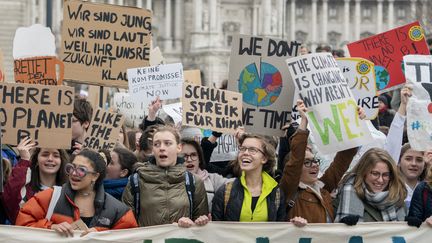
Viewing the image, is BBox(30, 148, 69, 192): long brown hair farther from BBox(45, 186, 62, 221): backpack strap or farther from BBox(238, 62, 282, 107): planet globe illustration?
BBox(238, 62, 282, 107): planet globe illustration

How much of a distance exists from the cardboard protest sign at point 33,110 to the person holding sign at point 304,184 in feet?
5.39

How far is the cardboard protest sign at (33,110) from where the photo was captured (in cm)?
906

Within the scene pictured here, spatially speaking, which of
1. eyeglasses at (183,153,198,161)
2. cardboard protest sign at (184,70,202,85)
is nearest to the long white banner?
eyeglasses at (183,153,198,161)

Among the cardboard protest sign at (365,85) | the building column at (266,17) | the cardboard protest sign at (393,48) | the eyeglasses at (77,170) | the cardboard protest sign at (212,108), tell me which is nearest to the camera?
the eyeglasses at (77,170)

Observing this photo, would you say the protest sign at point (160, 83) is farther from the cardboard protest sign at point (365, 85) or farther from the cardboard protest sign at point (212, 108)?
the cardboard protest sign at point (212, 108)

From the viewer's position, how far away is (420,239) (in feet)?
28.1

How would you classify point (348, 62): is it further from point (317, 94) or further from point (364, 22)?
point (364, 22)

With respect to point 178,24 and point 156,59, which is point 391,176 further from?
point 178,24

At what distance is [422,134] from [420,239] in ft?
3.49

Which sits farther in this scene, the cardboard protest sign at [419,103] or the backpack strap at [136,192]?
the cardboard protest sign at [419,103]

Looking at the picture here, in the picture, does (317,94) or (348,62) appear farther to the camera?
(348,62)

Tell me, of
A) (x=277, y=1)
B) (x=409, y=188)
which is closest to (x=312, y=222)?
(x=409, y=188)

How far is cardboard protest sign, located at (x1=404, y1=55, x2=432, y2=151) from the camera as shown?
932 cm

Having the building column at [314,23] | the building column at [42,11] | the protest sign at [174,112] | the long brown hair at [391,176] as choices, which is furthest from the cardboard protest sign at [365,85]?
the building column at [314,23]
